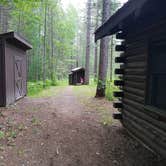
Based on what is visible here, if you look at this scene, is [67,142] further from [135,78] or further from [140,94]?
[135,78]

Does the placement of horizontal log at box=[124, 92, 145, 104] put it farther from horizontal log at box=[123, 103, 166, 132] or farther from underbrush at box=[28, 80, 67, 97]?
underbrush at box=[28, 80, 67, 97]

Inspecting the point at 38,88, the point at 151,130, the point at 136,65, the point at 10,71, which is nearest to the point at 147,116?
the point at 151,130

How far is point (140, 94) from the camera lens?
5273 millimetres

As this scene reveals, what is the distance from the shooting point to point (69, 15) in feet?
144

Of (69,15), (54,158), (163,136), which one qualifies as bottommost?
(54,158)

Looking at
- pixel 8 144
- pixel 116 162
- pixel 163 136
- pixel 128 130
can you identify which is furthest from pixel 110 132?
pixel 8 144

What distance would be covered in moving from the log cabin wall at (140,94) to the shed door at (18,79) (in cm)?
705

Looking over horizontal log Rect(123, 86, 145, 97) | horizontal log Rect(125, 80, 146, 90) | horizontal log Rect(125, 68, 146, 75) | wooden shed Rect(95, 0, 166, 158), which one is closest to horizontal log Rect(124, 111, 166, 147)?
wooden shed Rect(95, 0, 166, 158)

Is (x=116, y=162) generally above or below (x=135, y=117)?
below

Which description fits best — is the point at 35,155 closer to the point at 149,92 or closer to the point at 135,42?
the point at 149,92

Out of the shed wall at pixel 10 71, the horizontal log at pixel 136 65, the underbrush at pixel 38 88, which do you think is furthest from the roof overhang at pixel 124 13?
the underbrush at pixel 38 88

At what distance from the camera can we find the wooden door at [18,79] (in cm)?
1222

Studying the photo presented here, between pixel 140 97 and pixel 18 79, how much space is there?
8870 millimetres

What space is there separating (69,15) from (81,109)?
36.9 m
